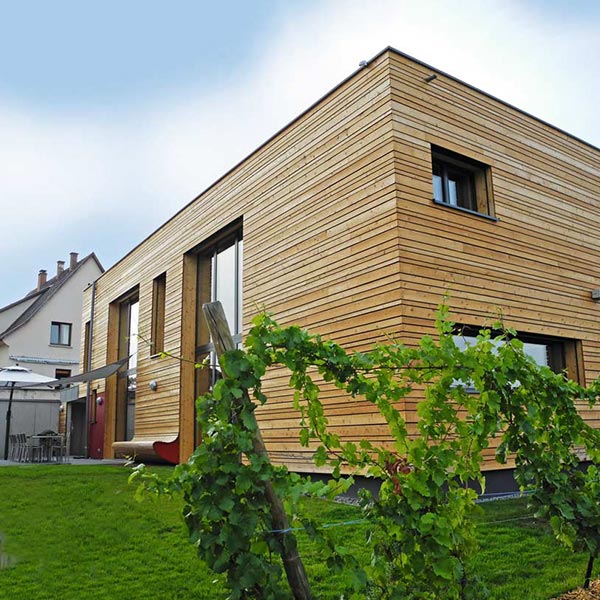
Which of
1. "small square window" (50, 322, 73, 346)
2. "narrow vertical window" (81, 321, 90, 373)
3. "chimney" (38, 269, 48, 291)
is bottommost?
"narrow vertical window" (81, 321, 90, 373)

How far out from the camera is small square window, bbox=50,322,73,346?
83.1 ft

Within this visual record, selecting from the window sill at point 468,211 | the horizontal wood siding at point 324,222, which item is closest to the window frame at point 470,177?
the window sill at point 468,211

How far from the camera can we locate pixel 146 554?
465 cm

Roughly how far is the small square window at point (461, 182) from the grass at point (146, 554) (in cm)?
386

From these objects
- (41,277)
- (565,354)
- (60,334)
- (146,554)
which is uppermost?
(41,277)

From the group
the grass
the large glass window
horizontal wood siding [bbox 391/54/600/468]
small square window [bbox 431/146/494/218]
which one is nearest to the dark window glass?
small square window [bbox 431/146/494/218]

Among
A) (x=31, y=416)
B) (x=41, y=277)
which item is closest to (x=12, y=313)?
(x=41, y=277)

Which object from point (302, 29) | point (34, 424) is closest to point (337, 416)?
point (302, 29)

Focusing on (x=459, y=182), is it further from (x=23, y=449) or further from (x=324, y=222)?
(x=23, y=449)

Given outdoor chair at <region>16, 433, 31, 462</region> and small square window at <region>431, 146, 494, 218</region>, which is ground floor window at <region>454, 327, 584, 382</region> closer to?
small square window at <region>431, 146, 494, 218</region>

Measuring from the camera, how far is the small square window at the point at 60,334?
83.1ft

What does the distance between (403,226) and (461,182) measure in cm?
206

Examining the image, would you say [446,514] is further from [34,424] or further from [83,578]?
[34,424]

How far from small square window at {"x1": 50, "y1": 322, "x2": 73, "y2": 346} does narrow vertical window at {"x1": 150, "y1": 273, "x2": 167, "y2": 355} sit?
14.1m
